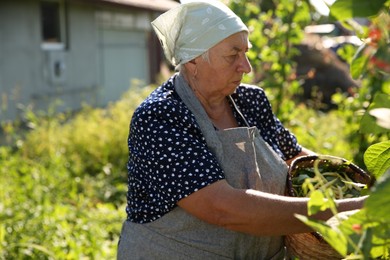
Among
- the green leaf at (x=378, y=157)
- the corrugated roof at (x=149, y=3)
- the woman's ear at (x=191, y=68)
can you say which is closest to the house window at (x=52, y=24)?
the corrugated roof at (x=149, y=3)

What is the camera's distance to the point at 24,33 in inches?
419

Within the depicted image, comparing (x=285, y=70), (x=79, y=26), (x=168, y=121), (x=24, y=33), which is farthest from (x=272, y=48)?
(x=79, y=26)

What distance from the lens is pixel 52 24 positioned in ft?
38.7

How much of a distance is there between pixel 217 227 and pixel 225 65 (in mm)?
510

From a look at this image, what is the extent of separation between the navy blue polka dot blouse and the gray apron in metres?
0.04

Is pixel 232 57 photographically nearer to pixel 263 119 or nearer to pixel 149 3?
pixel 263 119

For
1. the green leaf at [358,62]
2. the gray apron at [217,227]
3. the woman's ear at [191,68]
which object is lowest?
the gray apron at [217,227]

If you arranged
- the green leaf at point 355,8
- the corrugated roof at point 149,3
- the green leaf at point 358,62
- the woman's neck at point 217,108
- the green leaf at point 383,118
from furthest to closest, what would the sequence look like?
1. the corrugated roof at point 149,3
2. the woman's neck at point 217,108
3. the green leaf at point 358,62
4. the green leaf at point 355,8
5. the green leaf at point 383,118

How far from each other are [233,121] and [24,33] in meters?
8.71

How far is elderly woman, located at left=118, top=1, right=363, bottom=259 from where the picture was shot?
6.66 feet

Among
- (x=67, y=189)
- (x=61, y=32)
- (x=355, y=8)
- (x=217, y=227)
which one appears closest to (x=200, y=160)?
(x=217, y=227)

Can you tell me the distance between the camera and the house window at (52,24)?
11445mm

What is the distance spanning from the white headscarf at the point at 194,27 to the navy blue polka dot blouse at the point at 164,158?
Result: 13 cm

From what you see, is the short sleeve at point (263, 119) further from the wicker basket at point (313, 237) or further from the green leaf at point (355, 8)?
the green leaf at point (355, 8)
